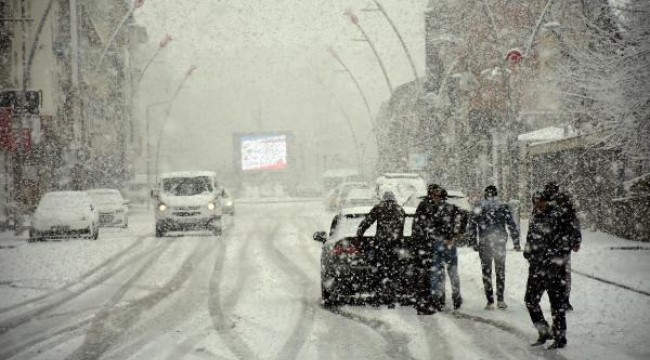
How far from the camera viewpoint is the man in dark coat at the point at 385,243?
10.6 m

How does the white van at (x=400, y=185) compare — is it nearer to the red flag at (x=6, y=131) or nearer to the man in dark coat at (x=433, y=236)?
the red flag at (x=6, y=131)

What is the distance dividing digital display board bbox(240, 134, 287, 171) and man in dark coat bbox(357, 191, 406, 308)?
76720 millimetres

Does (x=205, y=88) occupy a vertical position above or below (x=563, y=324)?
above

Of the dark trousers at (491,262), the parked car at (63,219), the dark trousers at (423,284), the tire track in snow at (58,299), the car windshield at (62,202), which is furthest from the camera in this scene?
the car windshield at (62,202)

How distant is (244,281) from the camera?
47.2ft

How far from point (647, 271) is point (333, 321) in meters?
7.75

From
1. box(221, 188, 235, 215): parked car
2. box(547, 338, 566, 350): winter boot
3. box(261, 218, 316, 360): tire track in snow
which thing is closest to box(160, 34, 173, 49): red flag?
box(221, 188, 235, 215): parked car

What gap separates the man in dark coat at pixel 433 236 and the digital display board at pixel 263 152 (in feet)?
252

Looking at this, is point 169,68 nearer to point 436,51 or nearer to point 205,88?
point 205,88

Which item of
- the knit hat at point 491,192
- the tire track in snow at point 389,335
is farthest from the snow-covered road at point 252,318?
the knit hat at point 491,192

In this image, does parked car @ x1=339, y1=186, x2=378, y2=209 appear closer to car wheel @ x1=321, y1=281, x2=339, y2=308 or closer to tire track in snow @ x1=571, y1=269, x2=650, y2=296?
tire track in snow @ x1=571, y1=269, x2=650, y2=296

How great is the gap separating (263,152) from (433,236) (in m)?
77.7

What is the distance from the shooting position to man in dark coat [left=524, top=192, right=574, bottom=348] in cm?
827

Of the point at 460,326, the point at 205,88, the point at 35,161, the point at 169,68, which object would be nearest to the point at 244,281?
the point at 460,326
